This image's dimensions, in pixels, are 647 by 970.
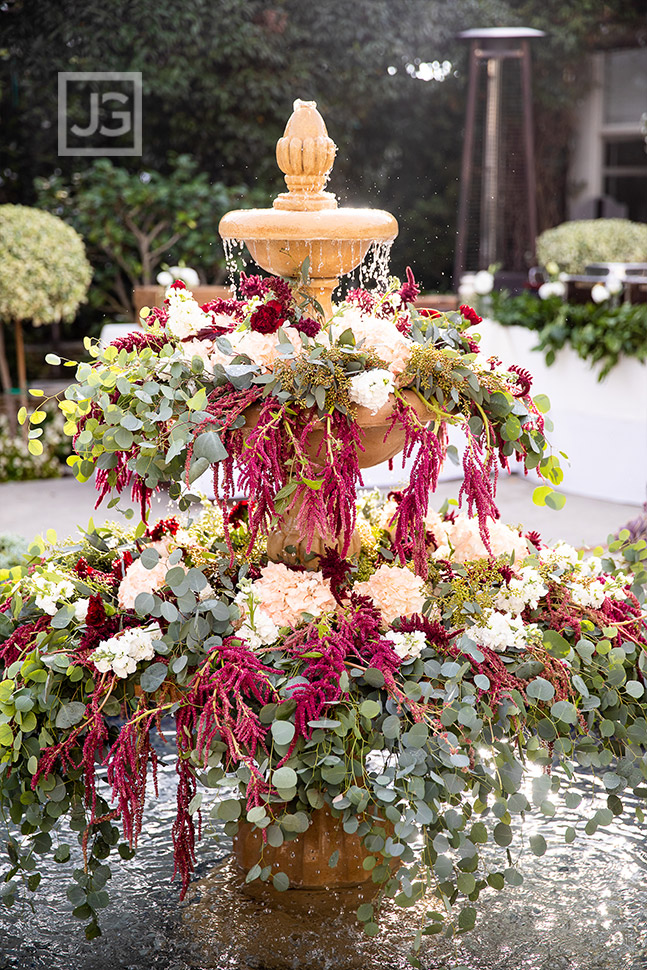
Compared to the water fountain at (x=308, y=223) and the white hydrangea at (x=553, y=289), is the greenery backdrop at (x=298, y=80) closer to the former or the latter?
the white hydrangea at (x=553, y=289)

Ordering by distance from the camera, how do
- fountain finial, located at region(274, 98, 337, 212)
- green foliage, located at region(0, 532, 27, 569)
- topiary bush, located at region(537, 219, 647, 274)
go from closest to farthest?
fountain finial, located at region(274, 98, 337, 212)
green foliage, located at region(0, 532, 27, 569)
topiary bush, located at region(537, 219, 647, 274)

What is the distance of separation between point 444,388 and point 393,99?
8.42m

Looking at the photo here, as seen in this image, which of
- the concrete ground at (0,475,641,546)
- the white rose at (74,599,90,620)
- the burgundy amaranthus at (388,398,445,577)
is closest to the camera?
the burgundy amaranthus at (388,398,445,577)

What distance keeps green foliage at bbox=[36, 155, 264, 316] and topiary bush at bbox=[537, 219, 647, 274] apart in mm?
2465

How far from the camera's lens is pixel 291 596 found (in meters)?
1.92

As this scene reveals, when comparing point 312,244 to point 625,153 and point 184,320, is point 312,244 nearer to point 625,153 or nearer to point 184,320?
point 184,320

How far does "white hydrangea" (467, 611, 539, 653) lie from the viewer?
6.22 feet

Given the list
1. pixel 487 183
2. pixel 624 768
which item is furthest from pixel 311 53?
pixel 624 768

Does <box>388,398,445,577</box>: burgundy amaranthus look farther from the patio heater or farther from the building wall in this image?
the building wall

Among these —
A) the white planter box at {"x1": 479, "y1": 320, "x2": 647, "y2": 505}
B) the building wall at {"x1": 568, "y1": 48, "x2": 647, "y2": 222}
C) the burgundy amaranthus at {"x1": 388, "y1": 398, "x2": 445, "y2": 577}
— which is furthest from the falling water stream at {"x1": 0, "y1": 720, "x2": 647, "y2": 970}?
the building wall at {"x1": 568, "y1": 48, "x2": 647, "y2": 222}

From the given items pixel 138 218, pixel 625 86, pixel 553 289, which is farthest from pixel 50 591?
pixel 625 86

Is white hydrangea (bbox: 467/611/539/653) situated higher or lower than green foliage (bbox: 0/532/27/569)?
higher

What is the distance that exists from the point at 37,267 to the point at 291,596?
16.1ft

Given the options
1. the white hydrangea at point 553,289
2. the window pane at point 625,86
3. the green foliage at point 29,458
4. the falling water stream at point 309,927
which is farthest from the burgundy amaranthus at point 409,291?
the window pane at point 625,86
